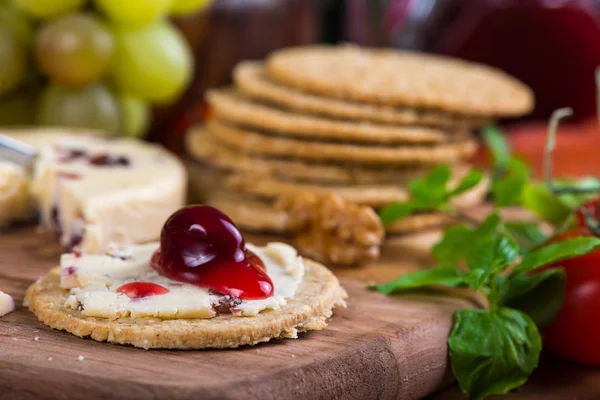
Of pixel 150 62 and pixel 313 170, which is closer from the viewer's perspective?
pixel 313 170

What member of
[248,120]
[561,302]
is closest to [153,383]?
[561,302]

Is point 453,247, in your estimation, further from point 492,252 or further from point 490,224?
point 492,252

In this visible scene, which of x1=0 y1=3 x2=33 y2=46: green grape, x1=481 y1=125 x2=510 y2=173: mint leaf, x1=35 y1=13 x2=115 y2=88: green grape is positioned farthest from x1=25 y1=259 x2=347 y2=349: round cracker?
x1=481 y1=125 x2=510 y2=173: mint leaf

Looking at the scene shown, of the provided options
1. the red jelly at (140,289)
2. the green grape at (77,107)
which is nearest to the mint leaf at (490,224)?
the red jelly at (140,289)

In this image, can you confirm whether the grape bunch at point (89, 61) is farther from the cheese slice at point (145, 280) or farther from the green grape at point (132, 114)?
the cheese slice at point (145, 280)

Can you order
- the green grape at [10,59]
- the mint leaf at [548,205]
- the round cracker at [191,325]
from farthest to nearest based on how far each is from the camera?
the green grape at [10,59] < the mint leaf at [548,205] < the round cracker at [191,325]

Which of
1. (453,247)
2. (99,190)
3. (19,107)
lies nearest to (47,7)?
(19,107)

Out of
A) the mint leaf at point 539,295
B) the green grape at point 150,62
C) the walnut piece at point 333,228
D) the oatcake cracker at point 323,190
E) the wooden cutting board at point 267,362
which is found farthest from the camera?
the green grape at point 150,62
